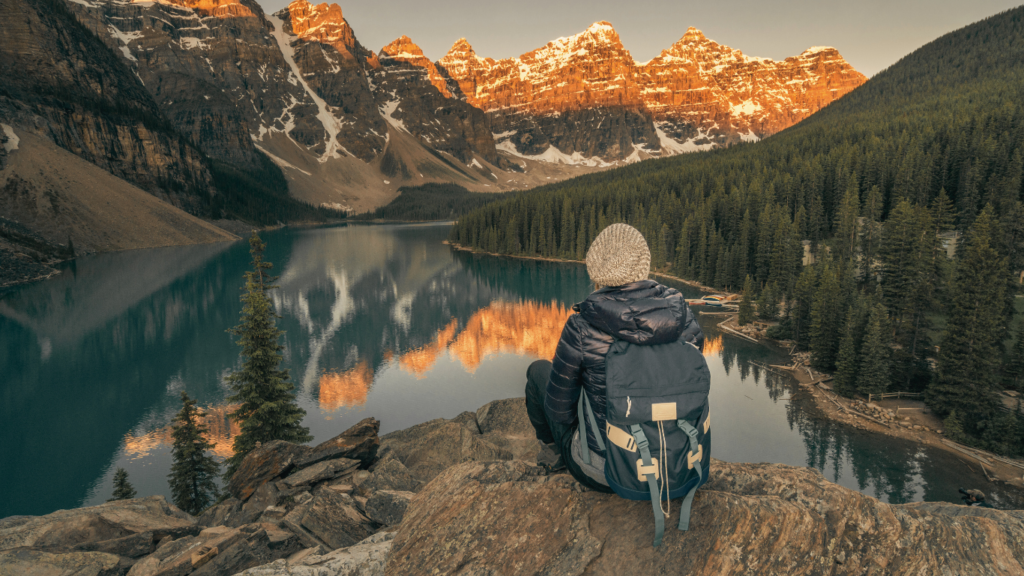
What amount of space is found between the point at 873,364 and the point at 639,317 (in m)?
34.3

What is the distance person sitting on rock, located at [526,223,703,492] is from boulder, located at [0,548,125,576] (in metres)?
8.07

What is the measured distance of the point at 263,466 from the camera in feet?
43.4

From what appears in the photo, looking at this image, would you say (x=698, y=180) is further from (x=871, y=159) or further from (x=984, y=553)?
(x=984, y=553)

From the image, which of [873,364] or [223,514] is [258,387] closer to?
[223,514]

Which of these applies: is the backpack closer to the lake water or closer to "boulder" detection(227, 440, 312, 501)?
"boulder" detection(227, 440, 312, 501)

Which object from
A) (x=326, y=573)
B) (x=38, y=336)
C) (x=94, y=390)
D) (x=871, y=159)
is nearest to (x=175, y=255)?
(x=38, y=336)

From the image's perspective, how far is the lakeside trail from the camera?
75.6 feet

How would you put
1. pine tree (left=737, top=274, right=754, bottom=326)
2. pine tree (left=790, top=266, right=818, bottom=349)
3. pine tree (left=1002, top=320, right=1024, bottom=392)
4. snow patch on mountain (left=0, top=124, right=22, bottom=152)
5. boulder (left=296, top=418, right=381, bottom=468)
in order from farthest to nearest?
1. snow patch on mountain (left=0, top=124, right=22, bottom=152)
2. pine tree (left=737, top=274, right=754, bottom=326)
3. pine tree (left=790, top=266, right=818, bottom=349)
4. pine tree (left=1002, top=320, right=1024, bottom=392)
5. boulder (left=296, top=418, right=381, bottom=468)

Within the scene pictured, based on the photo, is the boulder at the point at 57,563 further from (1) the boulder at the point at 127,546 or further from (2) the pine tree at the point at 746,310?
(2) the pine tree at the point at 746,310

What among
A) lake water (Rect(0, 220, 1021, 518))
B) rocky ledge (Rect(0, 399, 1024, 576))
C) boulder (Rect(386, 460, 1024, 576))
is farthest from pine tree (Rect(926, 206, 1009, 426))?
boulder (Rect(386, 460, 1024, 576))

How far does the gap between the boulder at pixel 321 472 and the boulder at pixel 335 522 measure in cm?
332

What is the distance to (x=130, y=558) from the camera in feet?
27.4

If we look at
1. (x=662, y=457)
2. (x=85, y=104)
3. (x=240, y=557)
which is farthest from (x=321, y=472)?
(x=85, y=104)

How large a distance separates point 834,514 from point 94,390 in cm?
4383
